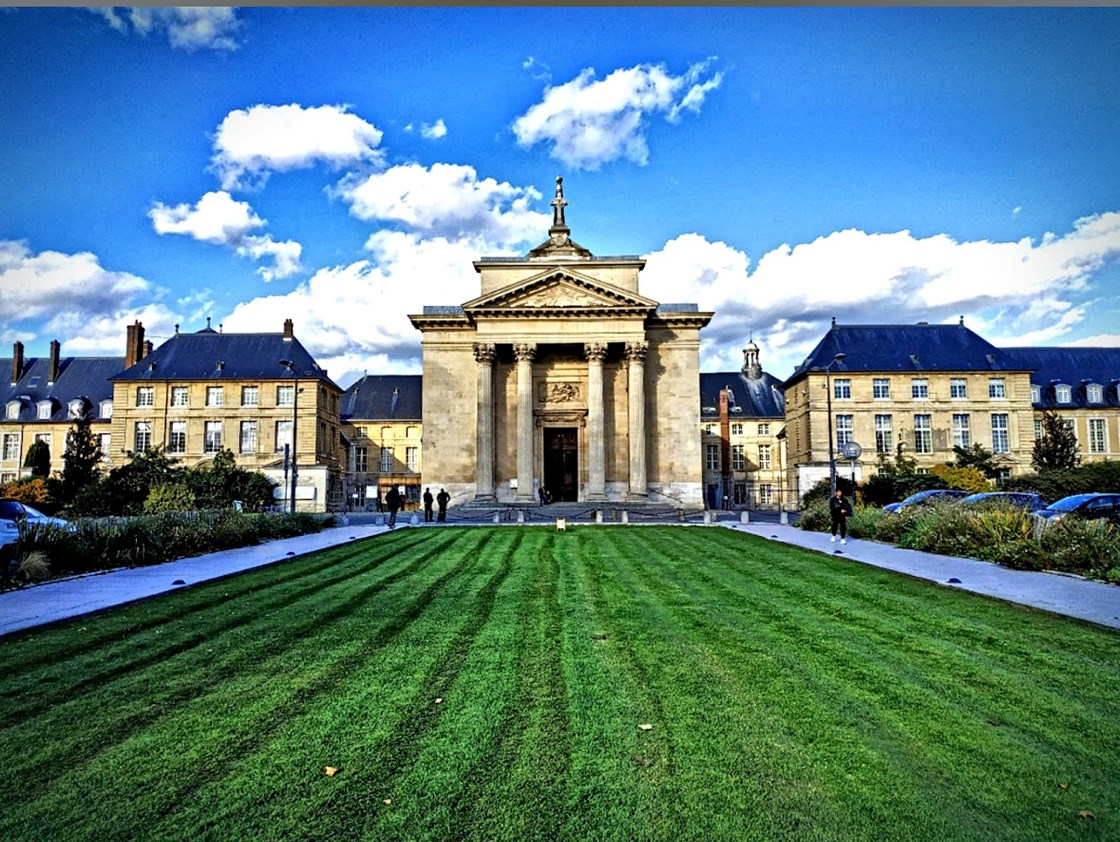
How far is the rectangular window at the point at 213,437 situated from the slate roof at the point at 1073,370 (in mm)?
62063

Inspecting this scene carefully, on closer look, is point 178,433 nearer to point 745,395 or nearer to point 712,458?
point 712,458

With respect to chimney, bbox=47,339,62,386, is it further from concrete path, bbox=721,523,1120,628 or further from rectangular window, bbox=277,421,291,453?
concrete path, bbox=721,523,1120,628

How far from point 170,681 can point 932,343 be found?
5954cm

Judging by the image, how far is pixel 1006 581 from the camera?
11414 mm

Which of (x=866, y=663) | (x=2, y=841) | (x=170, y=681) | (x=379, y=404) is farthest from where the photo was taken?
(x=379, y=404)

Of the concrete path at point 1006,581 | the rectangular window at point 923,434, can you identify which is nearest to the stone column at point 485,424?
the concrete path at point 1006,581

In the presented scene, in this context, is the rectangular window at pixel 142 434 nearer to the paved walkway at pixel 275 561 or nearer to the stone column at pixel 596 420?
the stone column at pixel 596 420

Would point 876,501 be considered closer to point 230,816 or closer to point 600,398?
point 600,398

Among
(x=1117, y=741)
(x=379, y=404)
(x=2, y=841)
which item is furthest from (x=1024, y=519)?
(x=379, y=404)

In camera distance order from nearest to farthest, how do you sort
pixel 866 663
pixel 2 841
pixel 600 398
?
1. pixel 2 841
2. pixel 866 663
3. pixel 600 398

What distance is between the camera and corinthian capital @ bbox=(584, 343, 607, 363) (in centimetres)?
4266

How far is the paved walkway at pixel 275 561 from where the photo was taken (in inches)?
335

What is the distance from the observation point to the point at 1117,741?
4.51m

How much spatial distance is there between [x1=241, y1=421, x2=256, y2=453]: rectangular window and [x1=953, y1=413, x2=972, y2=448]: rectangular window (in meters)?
51.0
